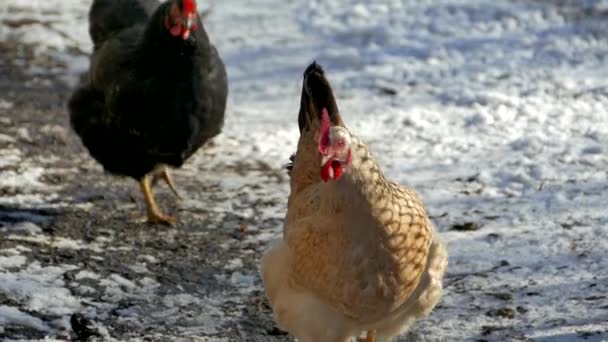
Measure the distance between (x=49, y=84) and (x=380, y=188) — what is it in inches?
189

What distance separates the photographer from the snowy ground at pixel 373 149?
189 inches

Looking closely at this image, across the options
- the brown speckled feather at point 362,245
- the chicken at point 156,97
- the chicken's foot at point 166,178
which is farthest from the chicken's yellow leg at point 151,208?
the brown speckled feather at point 362,245

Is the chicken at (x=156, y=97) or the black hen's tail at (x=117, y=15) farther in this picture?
the black hen's tail at (x=117, y=15)

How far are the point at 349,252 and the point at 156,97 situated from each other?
88.9 inches

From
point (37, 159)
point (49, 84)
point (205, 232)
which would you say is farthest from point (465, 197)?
point (49, 84)

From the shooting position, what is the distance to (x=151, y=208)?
19.7 feet

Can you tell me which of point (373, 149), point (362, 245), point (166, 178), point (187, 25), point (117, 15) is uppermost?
point (187, 25)

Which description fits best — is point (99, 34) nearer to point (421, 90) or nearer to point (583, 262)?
point (421, 90)

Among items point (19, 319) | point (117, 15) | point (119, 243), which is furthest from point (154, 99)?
point (19, 319)

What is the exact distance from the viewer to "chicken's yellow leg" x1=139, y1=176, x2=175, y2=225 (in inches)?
234

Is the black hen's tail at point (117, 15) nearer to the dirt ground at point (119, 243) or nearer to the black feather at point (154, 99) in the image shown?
the black feather at point (154, 99)

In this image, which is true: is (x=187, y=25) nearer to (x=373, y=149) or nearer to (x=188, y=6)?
(x=188, y=6)

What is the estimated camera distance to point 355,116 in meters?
7.24

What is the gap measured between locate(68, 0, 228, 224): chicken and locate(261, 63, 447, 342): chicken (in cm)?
167
